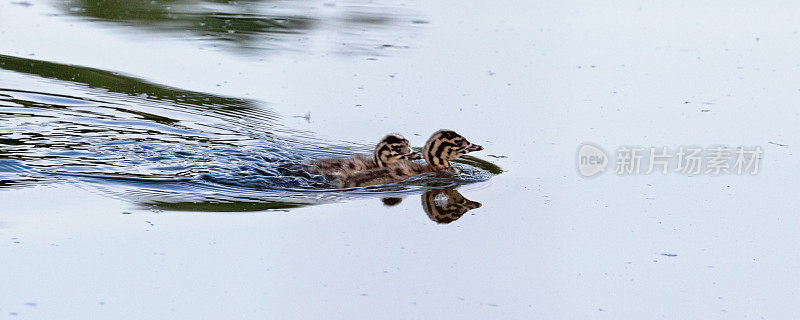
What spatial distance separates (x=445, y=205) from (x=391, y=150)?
3.42ft

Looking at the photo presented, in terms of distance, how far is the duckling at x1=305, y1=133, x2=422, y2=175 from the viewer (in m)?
7.98

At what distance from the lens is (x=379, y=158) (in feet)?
27.0

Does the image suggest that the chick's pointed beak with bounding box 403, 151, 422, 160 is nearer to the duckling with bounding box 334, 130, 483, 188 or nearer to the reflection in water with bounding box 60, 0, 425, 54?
the duckling with bounding box 334, 130, 483, 188

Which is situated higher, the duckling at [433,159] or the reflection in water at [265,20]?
the reflection in water at [265,20]

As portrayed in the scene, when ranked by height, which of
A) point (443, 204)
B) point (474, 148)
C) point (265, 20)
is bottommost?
point (443, 204)

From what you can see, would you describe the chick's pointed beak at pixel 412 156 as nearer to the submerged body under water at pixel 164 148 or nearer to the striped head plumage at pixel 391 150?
the striped head plumage at pixel 391 150

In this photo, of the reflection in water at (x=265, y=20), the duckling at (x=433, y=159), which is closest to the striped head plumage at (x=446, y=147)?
the duckling at (x=433, y=159)

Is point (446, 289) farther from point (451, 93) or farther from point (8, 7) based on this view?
point (8, 7)

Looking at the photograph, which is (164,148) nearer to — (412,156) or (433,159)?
(412,156)

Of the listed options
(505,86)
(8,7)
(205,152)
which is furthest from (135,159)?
(8,7)

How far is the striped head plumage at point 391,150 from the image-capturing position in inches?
323
